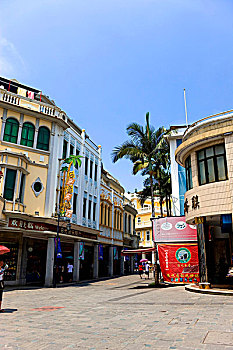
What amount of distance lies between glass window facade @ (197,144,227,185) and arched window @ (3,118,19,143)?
13.8m

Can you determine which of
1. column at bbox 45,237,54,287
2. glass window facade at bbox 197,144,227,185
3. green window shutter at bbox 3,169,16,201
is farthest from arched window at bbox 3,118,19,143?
glass window facade at bbox 197,144,227,185

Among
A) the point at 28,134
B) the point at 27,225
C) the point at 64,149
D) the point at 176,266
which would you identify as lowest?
the point at 176,266

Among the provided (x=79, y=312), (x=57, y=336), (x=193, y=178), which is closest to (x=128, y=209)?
(x=193, y=178)

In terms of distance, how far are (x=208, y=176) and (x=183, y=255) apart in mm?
7056

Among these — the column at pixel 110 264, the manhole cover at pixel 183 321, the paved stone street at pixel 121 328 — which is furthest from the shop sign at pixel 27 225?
the column at pixel 110 264

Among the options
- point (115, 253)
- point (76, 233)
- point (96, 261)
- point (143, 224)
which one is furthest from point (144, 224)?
point (76, 233)

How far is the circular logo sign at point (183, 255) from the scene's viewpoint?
20516 mm

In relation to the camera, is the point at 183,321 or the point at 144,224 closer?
the point at 183,321

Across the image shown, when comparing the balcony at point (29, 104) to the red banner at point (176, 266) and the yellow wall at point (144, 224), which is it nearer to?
the red banner at point (176, 266)

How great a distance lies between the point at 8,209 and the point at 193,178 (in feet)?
40.9

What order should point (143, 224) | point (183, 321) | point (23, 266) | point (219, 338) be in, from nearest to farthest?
point (219, 338), point (183, 321), point (23, 266), point (143, 224)

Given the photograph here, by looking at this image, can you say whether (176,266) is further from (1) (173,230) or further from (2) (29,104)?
(2) (29,104)

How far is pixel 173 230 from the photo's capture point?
2184cm

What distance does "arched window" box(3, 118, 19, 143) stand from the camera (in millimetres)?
21844
